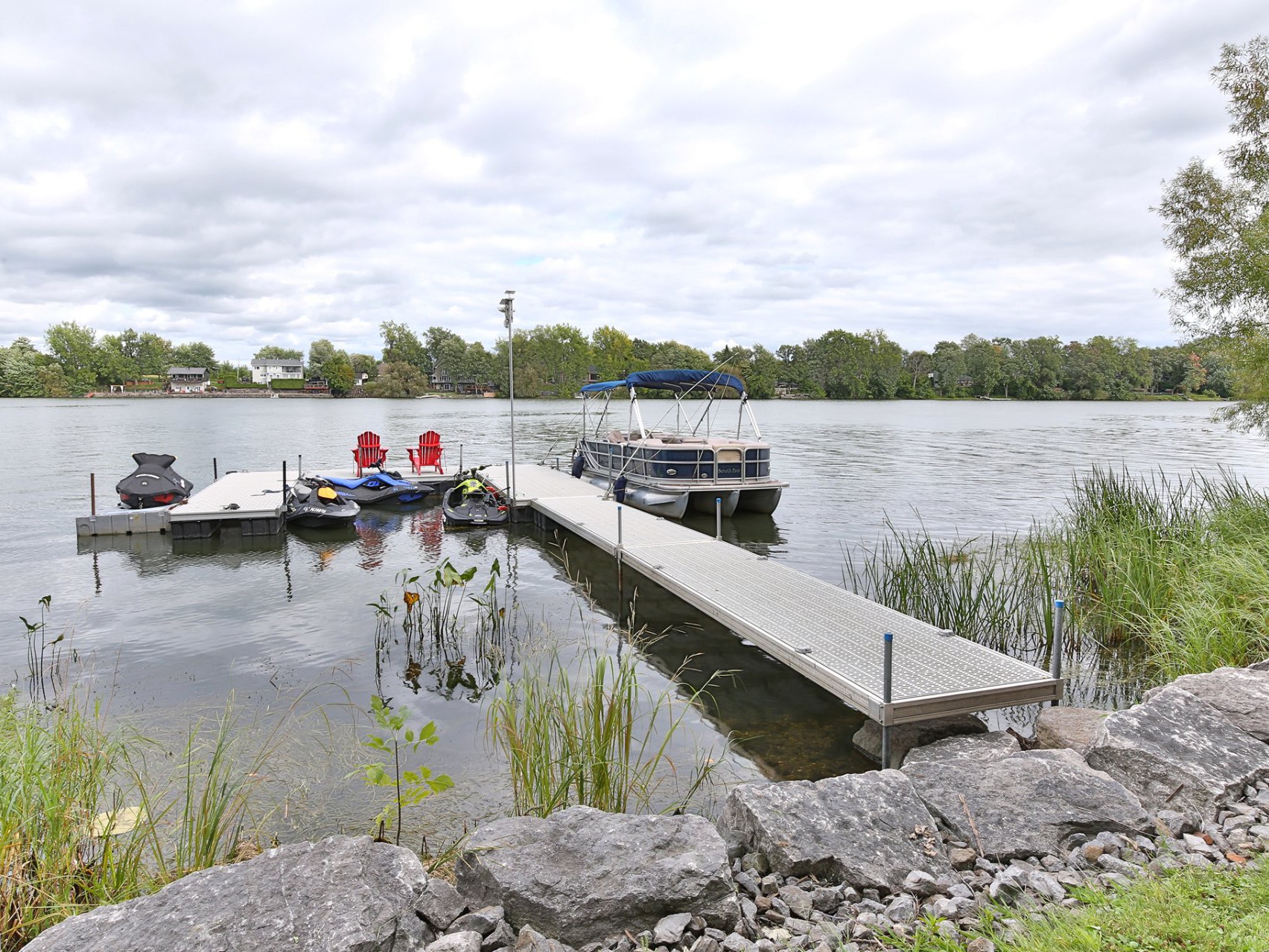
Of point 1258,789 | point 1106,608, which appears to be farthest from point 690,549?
point 1258,789

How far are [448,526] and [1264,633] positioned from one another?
13369 millimetres

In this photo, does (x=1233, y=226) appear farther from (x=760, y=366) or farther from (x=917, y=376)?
(x=917, y=376)

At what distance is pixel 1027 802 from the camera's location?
12.7ft

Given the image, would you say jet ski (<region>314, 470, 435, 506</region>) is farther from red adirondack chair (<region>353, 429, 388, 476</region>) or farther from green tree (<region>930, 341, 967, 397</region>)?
green tree (<region>930, 341, 967, 397</region>)

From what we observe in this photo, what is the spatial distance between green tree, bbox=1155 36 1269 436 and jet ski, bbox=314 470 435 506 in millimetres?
16461

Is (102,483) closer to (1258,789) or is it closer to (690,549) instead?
(690,549)

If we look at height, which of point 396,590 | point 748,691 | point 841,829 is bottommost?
point 748,691

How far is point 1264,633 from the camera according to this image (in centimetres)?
601

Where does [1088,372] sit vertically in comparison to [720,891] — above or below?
above

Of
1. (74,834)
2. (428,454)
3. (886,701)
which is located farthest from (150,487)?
(886,701)

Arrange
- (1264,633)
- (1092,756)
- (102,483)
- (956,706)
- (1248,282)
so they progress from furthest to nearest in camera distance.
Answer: (102,483) < (1248,282) < (1264,633) < (956,706) < (1092,756)

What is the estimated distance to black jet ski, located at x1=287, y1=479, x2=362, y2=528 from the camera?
16.0 meters

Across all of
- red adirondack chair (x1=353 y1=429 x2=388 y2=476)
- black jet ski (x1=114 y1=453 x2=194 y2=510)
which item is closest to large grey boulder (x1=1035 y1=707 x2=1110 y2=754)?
black jet ski (x1=114 y1=453 x2=194 y2=510)

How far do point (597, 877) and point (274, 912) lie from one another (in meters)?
1.25
